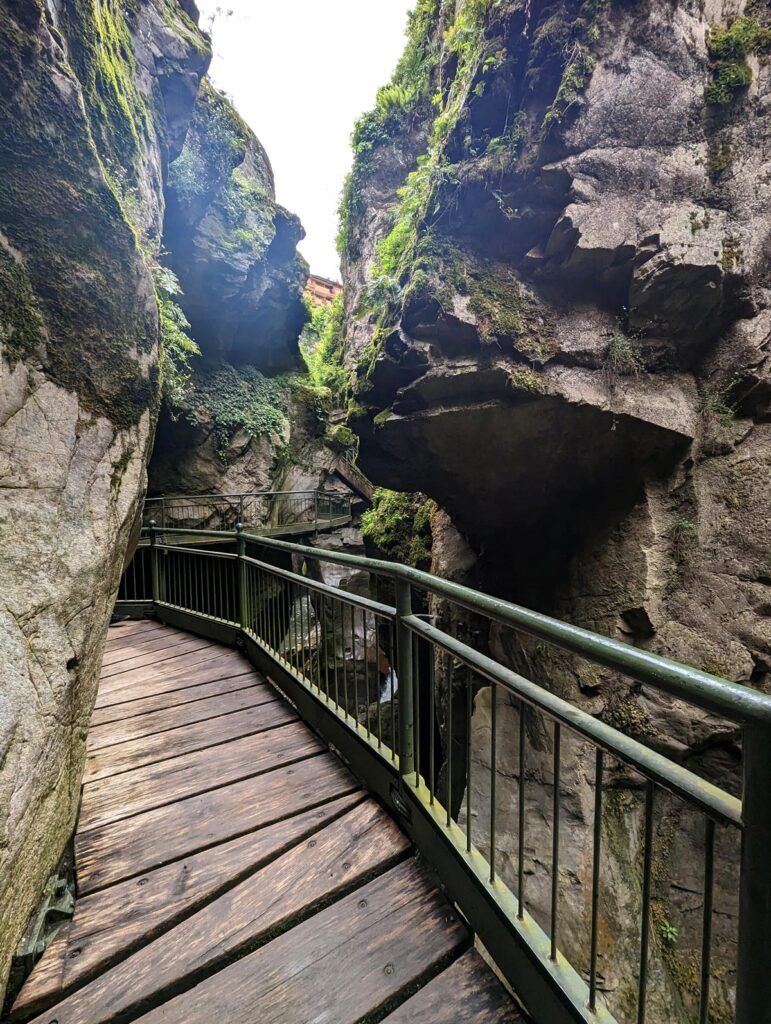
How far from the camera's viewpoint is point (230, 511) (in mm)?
12594

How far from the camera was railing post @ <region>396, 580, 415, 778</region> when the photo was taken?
6.87 feet

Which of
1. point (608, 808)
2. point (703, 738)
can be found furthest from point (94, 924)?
point (703, 738)

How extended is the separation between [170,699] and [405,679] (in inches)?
95.3

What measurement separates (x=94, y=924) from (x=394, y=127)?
14175 mm

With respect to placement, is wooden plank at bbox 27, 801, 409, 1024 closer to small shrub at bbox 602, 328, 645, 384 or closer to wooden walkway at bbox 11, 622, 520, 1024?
wooden walkway at bbox 11, 622, 520, 1024

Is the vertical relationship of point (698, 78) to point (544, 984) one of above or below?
above

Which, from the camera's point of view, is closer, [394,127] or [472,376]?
[472,376]

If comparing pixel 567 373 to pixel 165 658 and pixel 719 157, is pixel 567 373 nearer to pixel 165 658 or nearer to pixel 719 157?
pixel 719 157

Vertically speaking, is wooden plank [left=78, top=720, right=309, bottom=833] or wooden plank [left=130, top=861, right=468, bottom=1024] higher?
wooden plank [left=130, top=861, right=468, bottom=1024]

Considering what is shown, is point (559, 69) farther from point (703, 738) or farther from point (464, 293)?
point (703, 738)

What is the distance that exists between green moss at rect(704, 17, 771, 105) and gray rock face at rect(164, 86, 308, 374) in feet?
37.8

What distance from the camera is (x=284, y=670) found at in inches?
140

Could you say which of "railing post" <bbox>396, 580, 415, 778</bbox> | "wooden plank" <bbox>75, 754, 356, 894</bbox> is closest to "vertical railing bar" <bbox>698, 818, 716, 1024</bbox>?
"railing post" <bbox>396, 580, 415, 778</bbox>

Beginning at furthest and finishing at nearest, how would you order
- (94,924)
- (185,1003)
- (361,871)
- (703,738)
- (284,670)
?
1. (703,738)
2. (284,670)
3. (361,871)
4. (94,924)
5. (185,1003)
